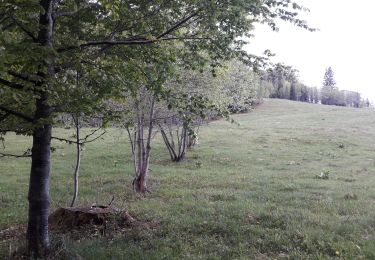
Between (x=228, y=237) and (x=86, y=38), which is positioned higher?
(x=86, y=38)

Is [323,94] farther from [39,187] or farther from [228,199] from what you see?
[39,187]

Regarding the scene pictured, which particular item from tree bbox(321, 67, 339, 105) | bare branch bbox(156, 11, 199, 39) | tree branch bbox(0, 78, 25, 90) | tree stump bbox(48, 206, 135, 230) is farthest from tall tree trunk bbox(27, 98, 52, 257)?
tree bbox(321, 67, 339, 105)

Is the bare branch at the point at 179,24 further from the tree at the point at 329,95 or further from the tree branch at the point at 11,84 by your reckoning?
the tree at the point at 329,95

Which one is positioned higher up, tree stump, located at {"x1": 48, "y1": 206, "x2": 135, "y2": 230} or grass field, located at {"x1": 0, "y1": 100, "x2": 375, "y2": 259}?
tree stump, located at {"x1": 48, "y1": 206, "x2": 135, "y2": 230}

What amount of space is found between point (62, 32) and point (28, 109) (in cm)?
170

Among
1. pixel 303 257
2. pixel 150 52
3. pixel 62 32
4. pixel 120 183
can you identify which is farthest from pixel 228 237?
pixel 120 183

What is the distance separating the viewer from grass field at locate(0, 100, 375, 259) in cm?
844

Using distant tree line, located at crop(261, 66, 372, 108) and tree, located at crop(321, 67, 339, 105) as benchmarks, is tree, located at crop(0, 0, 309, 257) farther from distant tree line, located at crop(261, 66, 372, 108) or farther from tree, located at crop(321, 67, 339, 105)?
tree, located at crop(321, 67, 339, 105)

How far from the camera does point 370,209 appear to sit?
1212 centimetres

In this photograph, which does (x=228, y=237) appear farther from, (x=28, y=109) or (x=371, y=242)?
(x=28, y=109)

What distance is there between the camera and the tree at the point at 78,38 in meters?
7.08

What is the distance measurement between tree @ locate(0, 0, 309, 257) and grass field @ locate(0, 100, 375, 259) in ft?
5.71

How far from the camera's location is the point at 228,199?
1380 centimetres

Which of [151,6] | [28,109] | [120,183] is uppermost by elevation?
[151,6]
